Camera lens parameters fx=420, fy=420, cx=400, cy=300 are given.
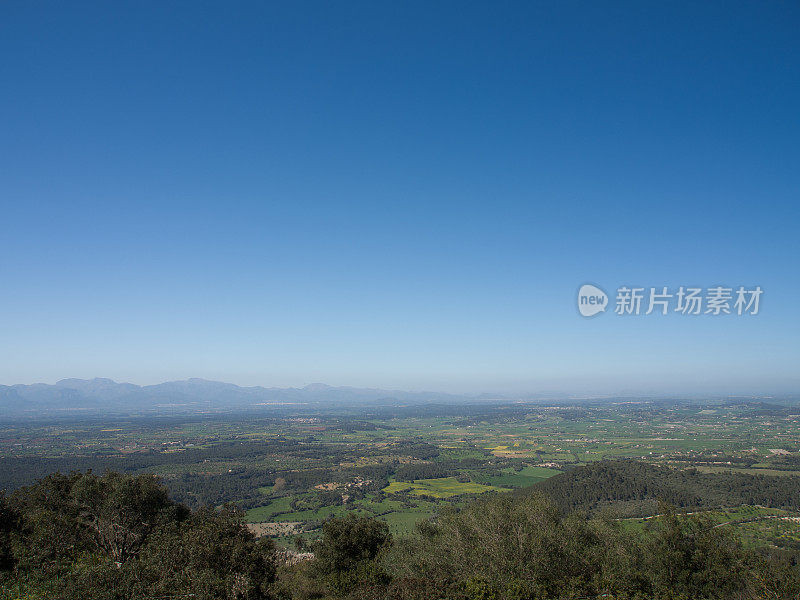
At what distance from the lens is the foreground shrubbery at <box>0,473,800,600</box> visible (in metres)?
14.6

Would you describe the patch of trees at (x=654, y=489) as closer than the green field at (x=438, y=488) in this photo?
Yes

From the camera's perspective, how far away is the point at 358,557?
26500 millimetres

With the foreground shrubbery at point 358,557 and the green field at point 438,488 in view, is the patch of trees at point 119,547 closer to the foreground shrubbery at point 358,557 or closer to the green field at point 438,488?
the foreground shrubbery at point 358,557

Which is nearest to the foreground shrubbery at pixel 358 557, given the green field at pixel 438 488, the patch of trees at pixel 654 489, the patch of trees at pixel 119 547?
the patch of trees at pixel 119 547

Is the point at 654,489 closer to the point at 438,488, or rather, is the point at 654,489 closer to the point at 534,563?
the point at 438,488

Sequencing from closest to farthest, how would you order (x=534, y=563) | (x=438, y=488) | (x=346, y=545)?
(x=534, y=563), (x=346, y=545), (x=438, y=488)

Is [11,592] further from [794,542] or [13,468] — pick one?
[13,468]

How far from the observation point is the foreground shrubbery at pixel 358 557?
1457 cm

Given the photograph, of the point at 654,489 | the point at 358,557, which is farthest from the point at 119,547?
the point at 654,489

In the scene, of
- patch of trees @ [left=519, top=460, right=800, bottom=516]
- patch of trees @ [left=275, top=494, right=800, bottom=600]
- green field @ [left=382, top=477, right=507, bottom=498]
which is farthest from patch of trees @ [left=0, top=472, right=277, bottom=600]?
green field @ [left=382, top=477, right=507, bottom=498]

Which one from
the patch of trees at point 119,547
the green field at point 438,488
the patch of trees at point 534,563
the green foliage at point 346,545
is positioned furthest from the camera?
the green field at point 438,488

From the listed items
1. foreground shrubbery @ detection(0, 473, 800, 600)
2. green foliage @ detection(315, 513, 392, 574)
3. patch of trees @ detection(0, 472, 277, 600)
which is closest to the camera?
patch of trees @ detection(0, 472, 277, 600)

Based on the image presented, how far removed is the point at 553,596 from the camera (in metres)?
18.0

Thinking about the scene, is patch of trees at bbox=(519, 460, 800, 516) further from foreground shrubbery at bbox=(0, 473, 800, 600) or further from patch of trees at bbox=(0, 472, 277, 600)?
patch of trees at bbox=(0, 472, 277, 600)
